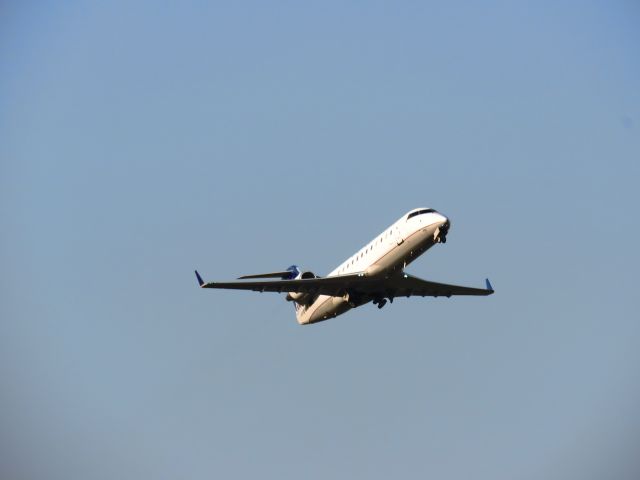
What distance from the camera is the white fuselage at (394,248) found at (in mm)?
44094

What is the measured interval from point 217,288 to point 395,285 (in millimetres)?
8826

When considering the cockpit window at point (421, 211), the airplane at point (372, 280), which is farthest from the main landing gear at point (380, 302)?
the cockpit window at point (421, 211)

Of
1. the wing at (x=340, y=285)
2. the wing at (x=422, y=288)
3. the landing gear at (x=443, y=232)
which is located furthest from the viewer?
the wing at (x=422, y=288)

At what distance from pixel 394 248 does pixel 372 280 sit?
2.42m

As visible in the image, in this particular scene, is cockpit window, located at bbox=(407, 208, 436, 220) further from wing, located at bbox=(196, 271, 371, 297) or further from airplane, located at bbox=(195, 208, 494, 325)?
wing, located at bbox=(196, 271, 371, 297)

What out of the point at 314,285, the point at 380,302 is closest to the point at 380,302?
the point at 380,302

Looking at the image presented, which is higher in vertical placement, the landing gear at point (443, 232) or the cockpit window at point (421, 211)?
the cockpit window at point (421, 211)

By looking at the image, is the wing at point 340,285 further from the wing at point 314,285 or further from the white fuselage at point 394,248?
the white fuselage at point 394,248

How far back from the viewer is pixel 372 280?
46.7m

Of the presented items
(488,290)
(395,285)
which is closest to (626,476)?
(488,290)

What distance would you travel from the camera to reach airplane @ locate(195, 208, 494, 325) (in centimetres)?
4441

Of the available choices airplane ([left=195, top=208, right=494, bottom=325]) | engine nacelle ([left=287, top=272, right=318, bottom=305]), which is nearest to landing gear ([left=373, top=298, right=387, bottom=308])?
airplane ([left=195, top=208, right=494, bottom=325])

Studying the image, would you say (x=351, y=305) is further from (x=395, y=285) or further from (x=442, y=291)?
(x=442, y=291)

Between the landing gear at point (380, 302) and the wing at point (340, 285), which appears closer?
the wing at point (340, 285)
